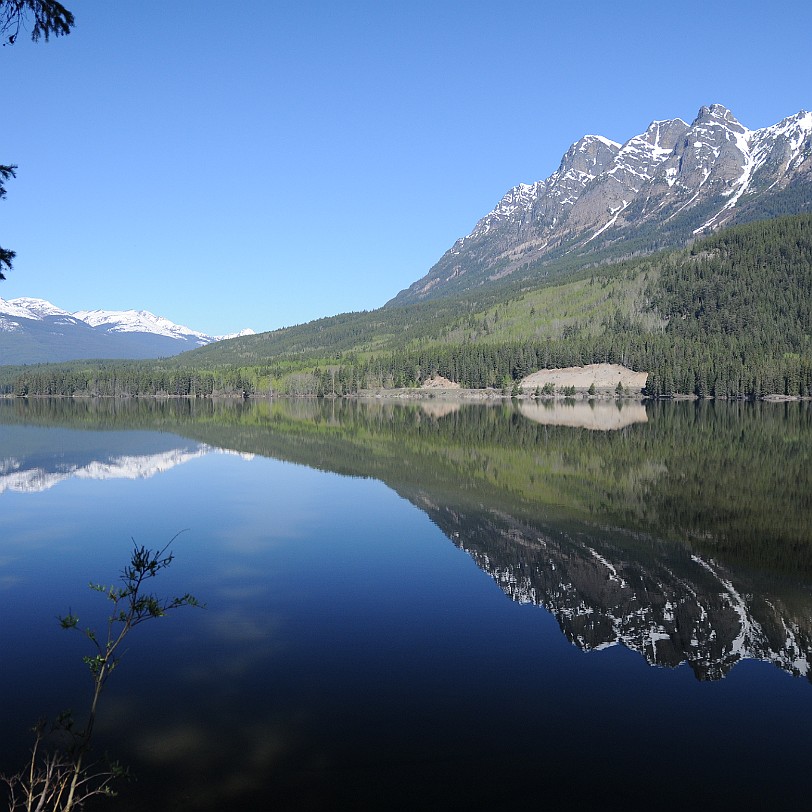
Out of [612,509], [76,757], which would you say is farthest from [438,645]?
[612,509]

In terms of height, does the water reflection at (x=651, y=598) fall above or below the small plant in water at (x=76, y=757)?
below

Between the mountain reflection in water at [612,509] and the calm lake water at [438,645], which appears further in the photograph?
the mountain reflection in water at [612,509]

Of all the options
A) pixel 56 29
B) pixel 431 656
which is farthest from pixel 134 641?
pixel 56 29

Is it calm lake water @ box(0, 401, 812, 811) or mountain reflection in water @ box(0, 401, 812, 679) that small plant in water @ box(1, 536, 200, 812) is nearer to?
calm lake water @ box(0, 401, 812, 811)

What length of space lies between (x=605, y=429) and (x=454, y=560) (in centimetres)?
7113

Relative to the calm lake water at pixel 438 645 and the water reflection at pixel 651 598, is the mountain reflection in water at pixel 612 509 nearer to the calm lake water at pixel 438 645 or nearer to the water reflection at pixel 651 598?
the water reflection at pixel 651 598

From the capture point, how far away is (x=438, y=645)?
19406 millimetres

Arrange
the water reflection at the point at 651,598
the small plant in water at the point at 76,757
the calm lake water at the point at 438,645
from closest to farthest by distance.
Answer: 1. the small plant in water at the point at 76,757
2. the calm lake water at the point at 438,645
3. the water reflection at the point at 651,598

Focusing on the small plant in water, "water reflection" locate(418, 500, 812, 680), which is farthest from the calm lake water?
the small plant in water

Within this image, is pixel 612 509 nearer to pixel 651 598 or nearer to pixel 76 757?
pixel 651 598

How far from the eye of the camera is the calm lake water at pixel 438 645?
13.1 meters

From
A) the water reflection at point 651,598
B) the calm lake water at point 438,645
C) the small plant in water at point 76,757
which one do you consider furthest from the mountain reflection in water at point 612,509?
the small plant in water at point 76,757

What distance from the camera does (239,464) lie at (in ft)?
205

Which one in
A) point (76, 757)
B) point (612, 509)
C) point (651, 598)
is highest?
point (76, 757)
